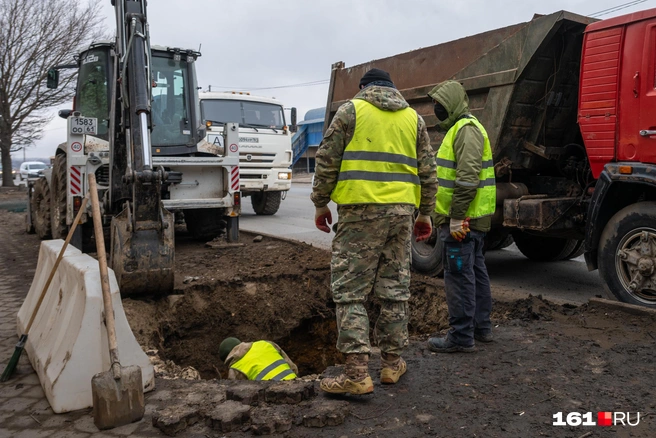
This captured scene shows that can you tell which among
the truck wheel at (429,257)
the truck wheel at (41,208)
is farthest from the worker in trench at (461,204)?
the truck wheel at (41,208)

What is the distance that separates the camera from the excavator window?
8320 mm

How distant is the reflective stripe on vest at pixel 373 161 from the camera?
3.35m

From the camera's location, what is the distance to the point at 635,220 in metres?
4.71

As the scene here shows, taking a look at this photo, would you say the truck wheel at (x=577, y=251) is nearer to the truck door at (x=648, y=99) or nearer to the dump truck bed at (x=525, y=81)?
the dump truck bed at (x=525, y=81)

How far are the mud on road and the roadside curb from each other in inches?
1.6

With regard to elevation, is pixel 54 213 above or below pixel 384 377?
above

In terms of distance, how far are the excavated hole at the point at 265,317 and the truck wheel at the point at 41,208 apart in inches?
199

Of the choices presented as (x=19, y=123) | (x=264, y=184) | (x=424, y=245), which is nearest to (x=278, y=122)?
(x=264, y=184)

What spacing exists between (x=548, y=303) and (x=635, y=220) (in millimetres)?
Answer: 1042

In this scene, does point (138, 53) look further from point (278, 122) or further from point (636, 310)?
point (278, 122)

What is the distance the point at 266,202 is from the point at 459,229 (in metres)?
10.7

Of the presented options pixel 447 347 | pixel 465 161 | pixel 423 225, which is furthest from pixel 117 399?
pixel 465 161

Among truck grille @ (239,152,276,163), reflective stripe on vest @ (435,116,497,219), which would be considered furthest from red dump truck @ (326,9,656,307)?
truck grille @ (239,152,276,163)

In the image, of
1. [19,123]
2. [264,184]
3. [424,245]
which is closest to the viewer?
[424,245]
